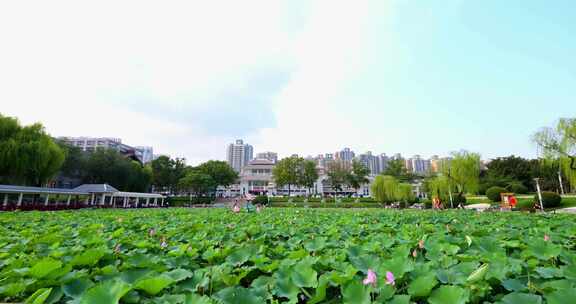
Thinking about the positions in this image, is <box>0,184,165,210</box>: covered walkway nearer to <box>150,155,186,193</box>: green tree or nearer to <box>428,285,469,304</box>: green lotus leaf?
<box>150,155,186,193</box>: green tree

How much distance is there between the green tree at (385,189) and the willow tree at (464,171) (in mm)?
8011

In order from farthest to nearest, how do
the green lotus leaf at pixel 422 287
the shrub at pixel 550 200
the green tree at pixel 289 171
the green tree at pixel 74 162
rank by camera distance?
the green tree at pixel 289 171 → the green tree at pixel 74 162 → the shrub at pixel 550 200 → the green lotus leaf at pixel 422 287

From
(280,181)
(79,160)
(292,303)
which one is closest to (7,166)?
(79,160)

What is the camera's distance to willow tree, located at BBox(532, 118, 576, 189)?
1823 centimetres

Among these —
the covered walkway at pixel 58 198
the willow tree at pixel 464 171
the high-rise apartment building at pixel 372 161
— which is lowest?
the covered walkway at pixel 58 198

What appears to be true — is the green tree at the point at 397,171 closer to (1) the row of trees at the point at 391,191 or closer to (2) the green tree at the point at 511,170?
(2) the green tree at the point at 511,170

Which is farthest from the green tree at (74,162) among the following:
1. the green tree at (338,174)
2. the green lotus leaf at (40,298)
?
the green lotus leaf at (40,298)

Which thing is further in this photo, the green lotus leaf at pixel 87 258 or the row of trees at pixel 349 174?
the row of trees at pixel 349 174

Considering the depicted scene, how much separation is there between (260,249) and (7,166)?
33627 millimetres

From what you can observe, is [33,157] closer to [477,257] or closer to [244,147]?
[477,257]

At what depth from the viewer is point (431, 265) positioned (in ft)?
6.00

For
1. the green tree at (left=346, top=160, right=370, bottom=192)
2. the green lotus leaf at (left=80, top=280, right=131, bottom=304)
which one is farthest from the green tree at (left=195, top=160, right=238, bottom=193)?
the green lotus leaf at (left=80, top=280, right=131, bottom=304)

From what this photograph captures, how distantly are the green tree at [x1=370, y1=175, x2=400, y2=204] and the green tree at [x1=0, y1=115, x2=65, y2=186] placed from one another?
35.9 metres

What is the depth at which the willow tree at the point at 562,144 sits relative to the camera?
Answer: 1823 cm
